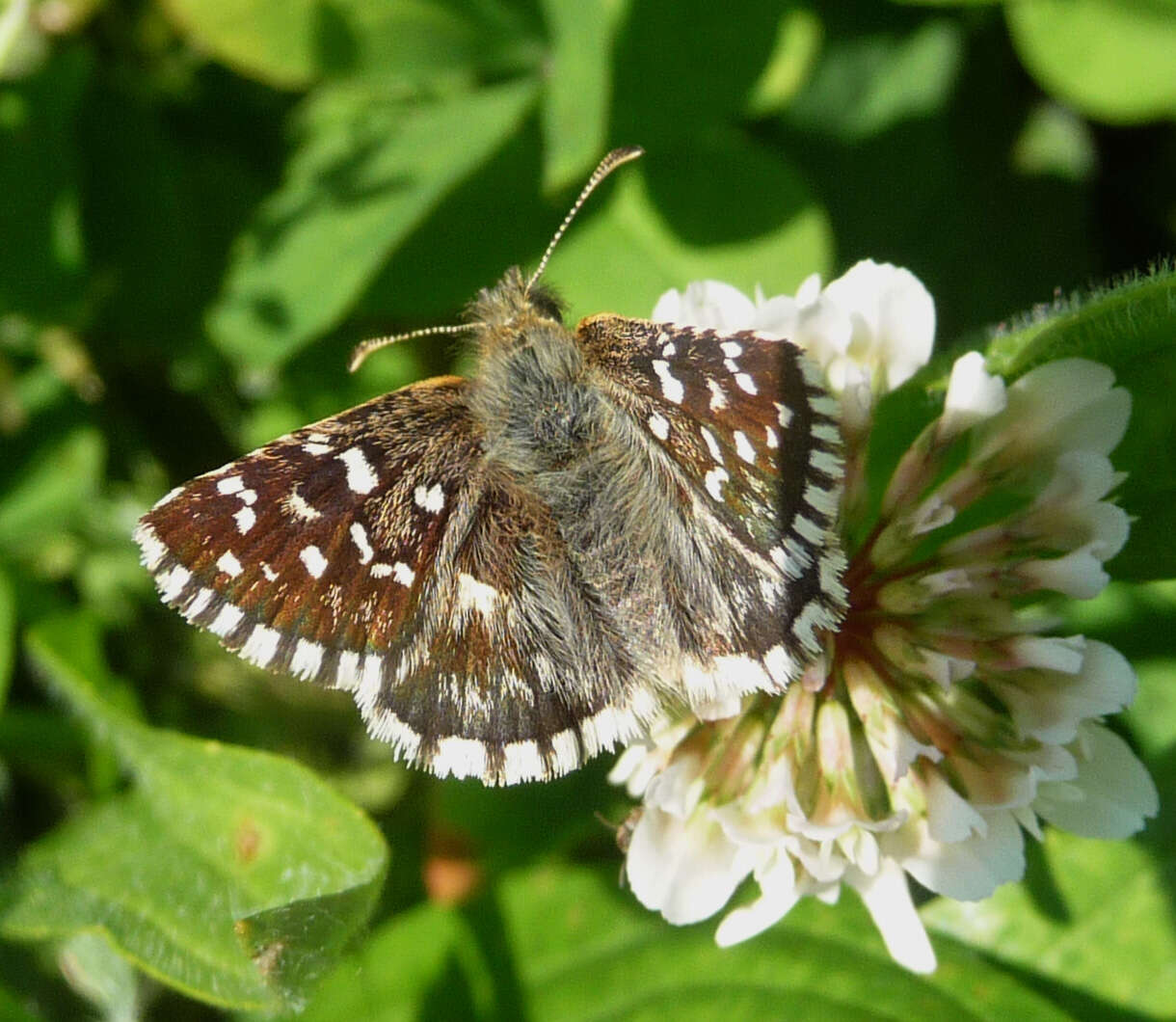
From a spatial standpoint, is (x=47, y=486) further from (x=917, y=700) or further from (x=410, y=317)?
(x=917, y=700)

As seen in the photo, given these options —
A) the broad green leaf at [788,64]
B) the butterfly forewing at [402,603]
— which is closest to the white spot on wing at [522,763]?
the butterfly forewing at [402,603]

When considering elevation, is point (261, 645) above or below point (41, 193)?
below

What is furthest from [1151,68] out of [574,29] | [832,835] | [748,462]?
[832,835]

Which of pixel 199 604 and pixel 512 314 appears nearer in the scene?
pixel 199 604

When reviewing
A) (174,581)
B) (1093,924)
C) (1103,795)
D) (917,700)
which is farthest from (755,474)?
(1093,924)

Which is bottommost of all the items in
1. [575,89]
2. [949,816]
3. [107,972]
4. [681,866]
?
[107,972]

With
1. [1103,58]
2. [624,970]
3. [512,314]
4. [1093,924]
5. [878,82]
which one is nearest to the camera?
[512,314]

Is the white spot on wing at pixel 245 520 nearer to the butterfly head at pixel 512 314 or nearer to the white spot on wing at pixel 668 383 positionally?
the butterfly head at pixel 512 314

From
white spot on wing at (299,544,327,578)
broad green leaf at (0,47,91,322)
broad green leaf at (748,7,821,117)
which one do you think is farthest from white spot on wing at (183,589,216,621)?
broad green leaf at (748,7,821,117)

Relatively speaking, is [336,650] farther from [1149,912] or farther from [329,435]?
[1149,912]
